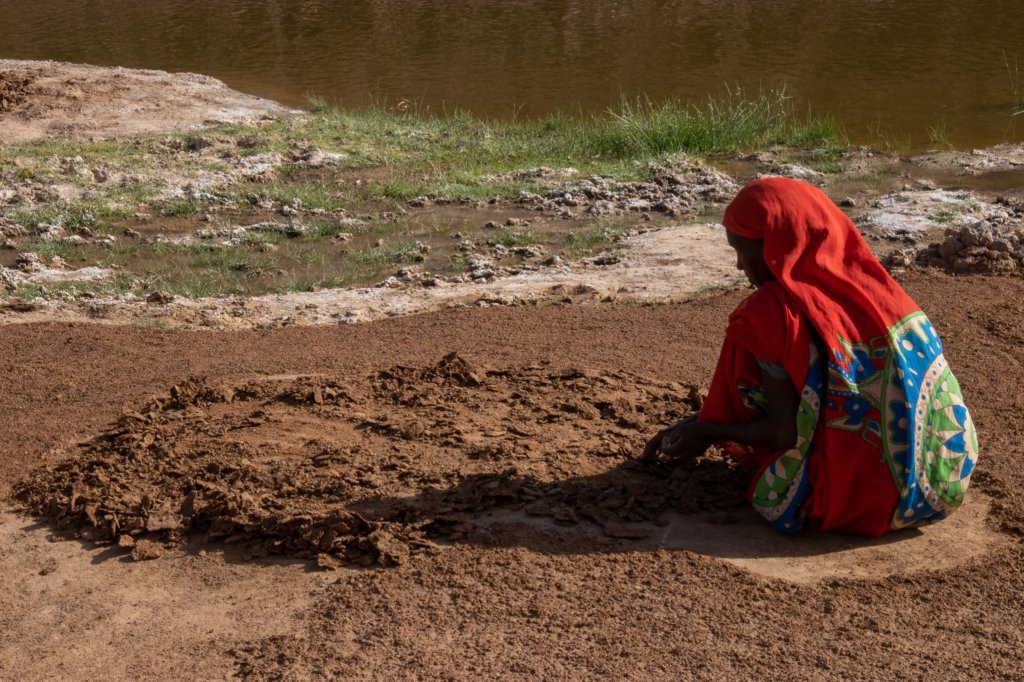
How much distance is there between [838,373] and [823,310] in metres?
0.18

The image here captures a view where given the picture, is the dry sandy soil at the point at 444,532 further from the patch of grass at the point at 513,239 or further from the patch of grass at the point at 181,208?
the patch of grass at the point at 181,208

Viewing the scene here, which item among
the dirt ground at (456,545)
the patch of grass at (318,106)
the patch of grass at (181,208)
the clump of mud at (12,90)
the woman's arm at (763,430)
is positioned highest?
the clump of mud at (12,90)

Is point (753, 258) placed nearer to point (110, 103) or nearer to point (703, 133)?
point (703, 133)

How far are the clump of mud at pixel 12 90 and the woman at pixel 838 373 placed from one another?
9.93 metres

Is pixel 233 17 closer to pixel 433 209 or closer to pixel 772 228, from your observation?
pixel 433 209

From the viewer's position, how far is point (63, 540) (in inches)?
141

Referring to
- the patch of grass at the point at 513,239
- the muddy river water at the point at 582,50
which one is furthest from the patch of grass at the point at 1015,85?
the patch of grass at the point at 513,239

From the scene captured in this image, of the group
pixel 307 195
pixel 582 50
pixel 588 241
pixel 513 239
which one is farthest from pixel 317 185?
pixel 582 50

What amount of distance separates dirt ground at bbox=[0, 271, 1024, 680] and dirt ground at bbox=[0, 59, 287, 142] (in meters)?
6.11

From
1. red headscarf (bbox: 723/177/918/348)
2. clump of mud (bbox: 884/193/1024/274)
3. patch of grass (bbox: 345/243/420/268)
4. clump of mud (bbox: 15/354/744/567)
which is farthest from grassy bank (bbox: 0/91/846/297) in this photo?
red headscarf (bbox: 723/177/918/348)

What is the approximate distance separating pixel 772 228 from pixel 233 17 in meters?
17.3

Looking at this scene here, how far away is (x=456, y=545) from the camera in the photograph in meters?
3.41

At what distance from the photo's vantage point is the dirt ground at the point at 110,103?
10461 mm

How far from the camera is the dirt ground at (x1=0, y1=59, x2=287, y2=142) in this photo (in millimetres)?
10461
